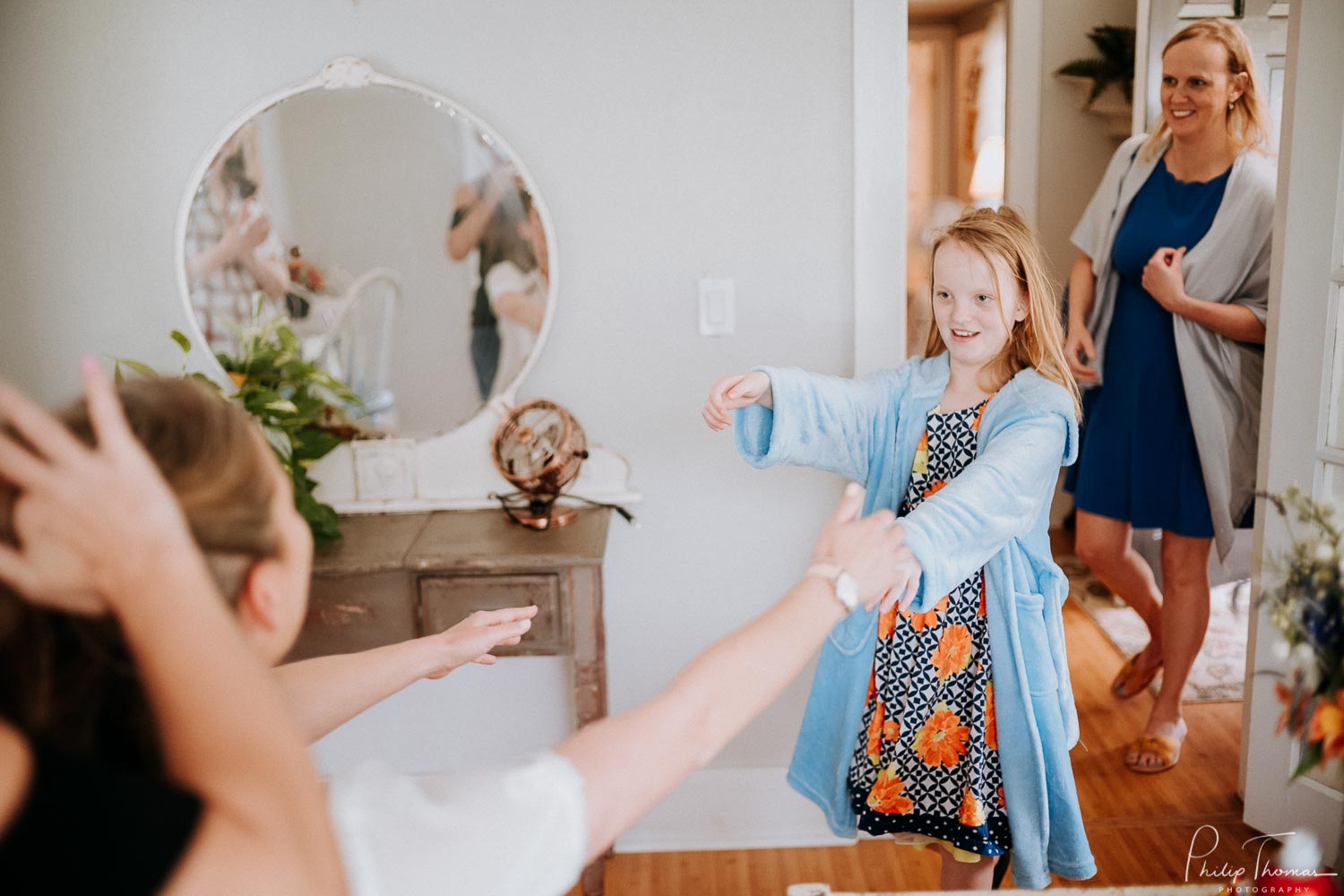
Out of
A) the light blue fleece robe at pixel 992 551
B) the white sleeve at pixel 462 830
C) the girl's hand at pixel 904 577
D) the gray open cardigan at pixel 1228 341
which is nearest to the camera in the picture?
the white sleeve at pixel 462 830

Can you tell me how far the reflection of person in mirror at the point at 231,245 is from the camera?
2.23m

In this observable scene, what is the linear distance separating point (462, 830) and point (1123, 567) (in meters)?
2.46

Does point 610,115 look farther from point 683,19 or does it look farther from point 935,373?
point 935,373

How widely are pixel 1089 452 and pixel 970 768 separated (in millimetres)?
1346

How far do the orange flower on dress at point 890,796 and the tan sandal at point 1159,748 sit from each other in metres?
1.17

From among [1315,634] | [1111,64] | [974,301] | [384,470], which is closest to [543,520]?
[384,470]

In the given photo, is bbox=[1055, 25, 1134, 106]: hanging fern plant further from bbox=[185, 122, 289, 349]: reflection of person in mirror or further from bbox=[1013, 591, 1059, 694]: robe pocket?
bbox=[185, 122, 289, 349]: reflection of person in mirror

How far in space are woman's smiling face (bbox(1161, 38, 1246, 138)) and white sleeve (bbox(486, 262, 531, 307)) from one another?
5.27ft

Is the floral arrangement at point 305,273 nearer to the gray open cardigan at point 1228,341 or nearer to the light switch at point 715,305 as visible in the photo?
the light switch at point 715,305

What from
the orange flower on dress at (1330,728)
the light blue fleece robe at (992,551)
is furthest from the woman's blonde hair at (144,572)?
the orange flower on dress at (1330,728)

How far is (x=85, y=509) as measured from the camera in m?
0.69

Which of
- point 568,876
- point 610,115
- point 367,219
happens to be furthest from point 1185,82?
point 568,876

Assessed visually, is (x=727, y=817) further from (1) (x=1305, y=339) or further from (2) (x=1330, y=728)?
(2) (x=1330, y=728)

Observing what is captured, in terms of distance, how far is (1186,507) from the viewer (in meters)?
2.62
